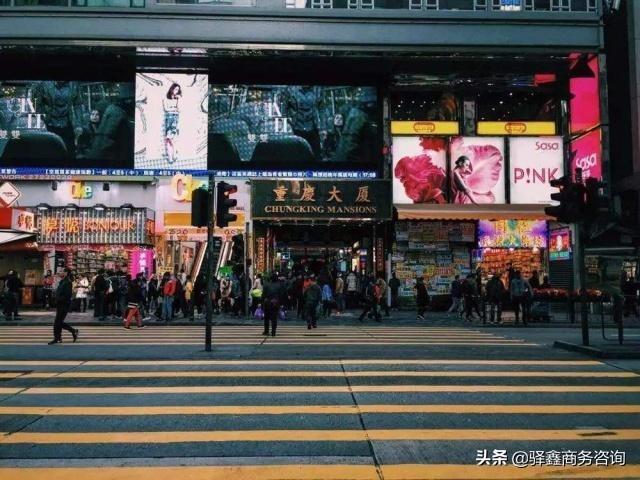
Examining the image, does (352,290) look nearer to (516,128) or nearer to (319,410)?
(516,128)

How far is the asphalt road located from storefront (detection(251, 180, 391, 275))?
13.7m

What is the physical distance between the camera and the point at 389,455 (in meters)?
5.59

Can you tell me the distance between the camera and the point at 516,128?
2745 centimetres

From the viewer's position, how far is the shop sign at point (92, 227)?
26.2 metres

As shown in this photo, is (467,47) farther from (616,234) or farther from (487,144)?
(616,234)

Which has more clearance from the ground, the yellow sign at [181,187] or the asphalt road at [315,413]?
the yellow sign at [181,187]

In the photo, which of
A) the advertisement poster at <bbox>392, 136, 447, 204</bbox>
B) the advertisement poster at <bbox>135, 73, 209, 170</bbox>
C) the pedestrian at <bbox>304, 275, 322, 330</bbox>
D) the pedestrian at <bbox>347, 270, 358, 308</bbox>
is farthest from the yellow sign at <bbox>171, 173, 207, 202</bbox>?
the pedestrian at <bbox>304, 275, 322, 330</bbox>

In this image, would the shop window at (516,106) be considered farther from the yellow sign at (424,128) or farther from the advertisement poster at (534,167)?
the yellow sign at (424,128)

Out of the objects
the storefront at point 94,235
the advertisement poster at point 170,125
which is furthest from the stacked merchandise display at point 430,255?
the storefront at point 94,235

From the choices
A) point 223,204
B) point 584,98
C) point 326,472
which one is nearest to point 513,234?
point 584,98

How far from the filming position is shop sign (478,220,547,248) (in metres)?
26.9

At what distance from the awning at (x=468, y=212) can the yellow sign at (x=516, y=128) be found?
3.45 metres

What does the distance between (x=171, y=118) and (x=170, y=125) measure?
0.31 meters

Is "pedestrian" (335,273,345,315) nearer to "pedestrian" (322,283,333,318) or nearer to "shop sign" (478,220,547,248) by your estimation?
"pedestrian" (322,283,333,318)
